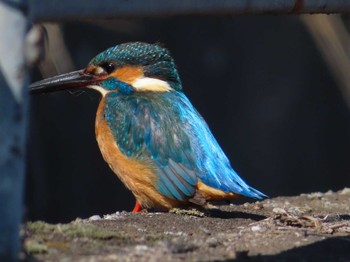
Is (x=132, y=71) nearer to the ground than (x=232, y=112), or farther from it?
farther from it

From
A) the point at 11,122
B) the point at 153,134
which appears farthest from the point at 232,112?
the point at 11,122

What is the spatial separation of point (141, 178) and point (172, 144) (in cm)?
26

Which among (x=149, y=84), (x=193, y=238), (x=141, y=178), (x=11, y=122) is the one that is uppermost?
(x=149, y=84)

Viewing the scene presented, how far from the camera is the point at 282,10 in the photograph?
478cm

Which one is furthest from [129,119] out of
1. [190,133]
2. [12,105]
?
[12,105]

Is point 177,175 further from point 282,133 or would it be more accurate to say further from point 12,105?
point 282,133

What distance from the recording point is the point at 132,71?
21.6ft

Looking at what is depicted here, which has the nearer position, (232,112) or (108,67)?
(108,67)

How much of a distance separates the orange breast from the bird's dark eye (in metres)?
0.33

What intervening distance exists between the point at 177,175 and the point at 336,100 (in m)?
5.21

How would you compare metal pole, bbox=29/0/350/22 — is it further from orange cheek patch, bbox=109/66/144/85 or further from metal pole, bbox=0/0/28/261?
orange cheek patch, bbox=109/66/144/85

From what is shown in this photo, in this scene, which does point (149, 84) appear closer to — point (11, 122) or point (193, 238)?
point (193, 238)

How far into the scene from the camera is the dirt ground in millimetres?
4117

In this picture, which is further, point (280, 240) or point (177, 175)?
point (177, 175)
